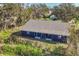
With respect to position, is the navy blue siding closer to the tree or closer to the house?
the house

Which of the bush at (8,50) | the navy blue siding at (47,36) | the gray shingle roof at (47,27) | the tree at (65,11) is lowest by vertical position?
the bush at (8,50)

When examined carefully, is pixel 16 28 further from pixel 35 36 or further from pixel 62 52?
pixel 62 52

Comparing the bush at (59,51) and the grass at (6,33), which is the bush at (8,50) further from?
the bush at (59,51)

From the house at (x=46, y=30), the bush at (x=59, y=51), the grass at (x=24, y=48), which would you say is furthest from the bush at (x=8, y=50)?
the bush at (x=59, y=51)

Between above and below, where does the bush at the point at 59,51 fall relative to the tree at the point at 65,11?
below

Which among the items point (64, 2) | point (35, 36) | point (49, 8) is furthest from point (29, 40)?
point (64, 2)

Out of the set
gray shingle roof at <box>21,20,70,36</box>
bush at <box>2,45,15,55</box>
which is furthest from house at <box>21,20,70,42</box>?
bush at <box>2,45,15,55</box>

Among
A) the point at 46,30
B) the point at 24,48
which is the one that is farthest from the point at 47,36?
the point at 24,48

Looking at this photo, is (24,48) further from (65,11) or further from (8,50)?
(65,11)
